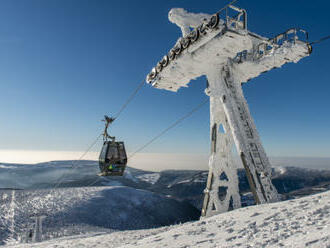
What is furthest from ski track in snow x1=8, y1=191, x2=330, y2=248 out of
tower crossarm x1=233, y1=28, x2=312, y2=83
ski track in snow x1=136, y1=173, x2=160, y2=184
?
ski track in snow x1=136, y1=173, x2=160, y2=184

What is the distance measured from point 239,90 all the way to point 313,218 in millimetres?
7681

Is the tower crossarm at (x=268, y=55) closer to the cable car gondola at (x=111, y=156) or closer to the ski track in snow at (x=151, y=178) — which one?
the cable car gondola at (x=111, y=156)

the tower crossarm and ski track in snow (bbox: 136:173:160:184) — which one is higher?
the tower crossarm

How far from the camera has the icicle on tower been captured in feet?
33.7

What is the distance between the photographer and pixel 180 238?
7578 mm

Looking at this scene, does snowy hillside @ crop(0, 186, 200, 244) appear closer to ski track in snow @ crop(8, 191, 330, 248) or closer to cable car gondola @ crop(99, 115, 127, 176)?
cable car gondola @ crop(99, 115, 127, 176)

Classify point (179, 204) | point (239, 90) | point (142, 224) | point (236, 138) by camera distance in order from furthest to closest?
point (179, 204) → point (142, 224) → point (239, 90) → point (236, 138)

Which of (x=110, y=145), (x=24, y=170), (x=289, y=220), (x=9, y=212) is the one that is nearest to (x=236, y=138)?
(x=289, y=220)

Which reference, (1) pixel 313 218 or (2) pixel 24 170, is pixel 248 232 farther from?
(2) pixel 24 170

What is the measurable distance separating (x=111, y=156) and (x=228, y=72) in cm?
1021

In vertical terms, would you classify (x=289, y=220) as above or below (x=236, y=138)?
below

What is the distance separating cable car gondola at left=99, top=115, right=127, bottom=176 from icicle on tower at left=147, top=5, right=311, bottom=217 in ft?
19.3

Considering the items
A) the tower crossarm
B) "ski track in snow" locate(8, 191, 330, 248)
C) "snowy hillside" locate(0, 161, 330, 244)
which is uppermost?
the tower crossarm

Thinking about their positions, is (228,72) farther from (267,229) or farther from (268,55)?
(267,229)
